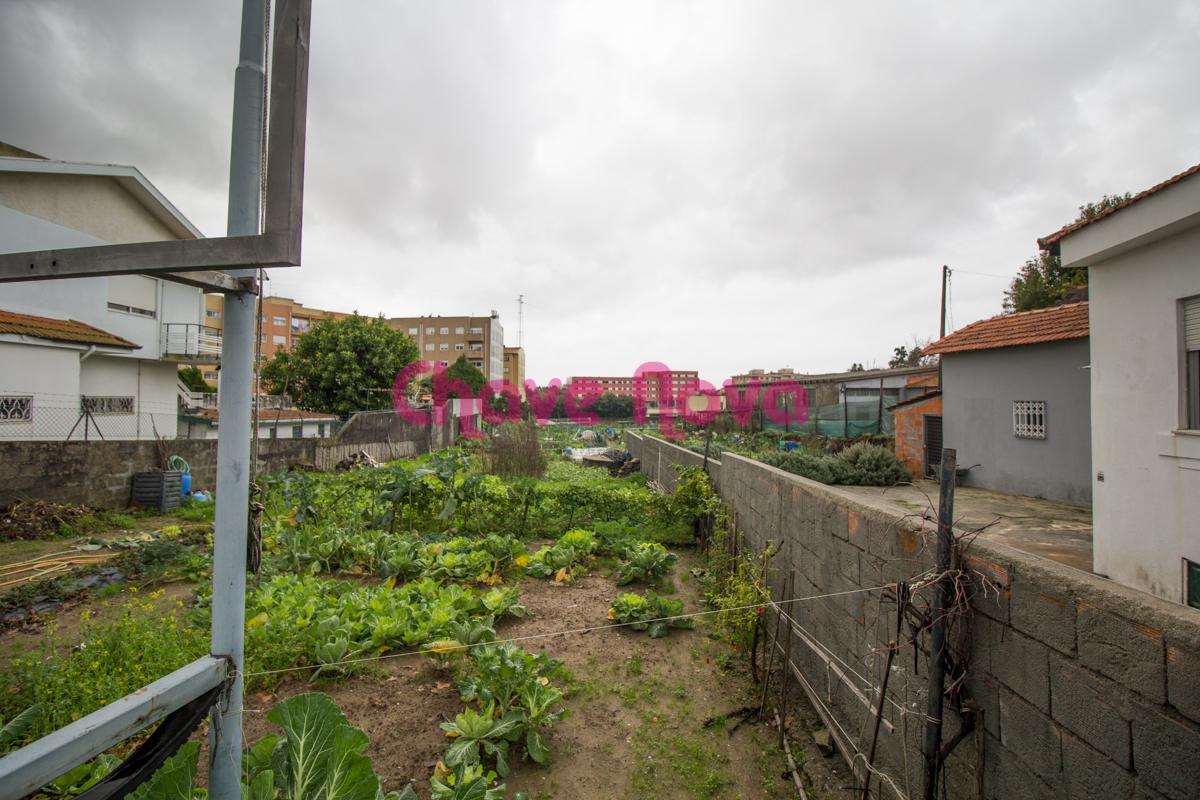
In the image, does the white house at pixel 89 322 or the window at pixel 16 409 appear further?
the window at pixel 16 409

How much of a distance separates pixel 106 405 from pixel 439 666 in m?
13.8

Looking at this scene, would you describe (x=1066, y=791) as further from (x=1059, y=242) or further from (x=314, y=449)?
(x=314, y=449)

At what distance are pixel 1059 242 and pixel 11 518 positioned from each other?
1403cm

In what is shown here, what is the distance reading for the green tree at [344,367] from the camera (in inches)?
921

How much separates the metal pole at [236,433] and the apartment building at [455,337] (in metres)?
60.4

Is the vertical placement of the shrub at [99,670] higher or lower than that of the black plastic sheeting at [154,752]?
lower

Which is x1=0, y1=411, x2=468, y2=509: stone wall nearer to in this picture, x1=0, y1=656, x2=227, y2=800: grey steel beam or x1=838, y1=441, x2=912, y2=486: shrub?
x1=0, y1=656, x2=227, y2=800: grey steel beam

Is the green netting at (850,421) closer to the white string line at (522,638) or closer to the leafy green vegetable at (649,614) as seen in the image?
the leafy green vegetable at (649,614)

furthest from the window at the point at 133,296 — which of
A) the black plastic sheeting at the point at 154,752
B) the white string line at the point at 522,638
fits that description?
the black plastic sheeting at the point at 154,752

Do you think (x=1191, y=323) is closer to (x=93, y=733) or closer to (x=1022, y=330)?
(x=1022, y=330)

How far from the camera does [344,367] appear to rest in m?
23.4

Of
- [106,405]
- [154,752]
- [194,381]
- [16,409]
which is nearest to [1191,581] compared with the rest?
[154,752]

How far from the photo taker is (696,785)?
309cm

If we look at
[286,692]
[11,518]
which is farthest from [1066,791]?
[11,518]
